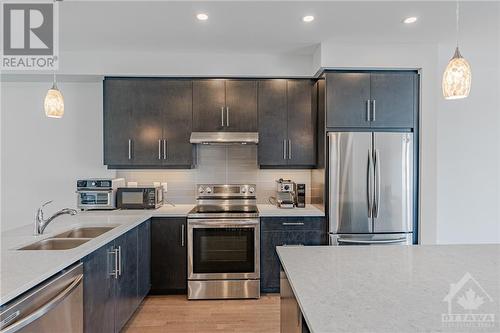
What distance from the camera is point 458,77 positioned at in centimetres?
172

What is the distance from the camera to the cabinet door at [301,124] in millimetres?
3609

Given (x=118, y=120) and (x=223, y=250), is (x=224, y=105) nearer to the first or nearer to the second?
(x=118, y=120)

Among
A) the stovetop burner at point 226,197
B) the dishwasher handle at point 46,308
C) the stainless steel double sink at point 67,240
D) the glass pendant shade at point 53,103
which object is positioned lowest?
the dishwasher handle at point 46,308

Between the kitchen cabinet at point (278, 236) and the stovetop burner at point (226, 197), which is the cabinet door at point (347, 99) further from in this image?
the stovetop burner at point (226, 197)

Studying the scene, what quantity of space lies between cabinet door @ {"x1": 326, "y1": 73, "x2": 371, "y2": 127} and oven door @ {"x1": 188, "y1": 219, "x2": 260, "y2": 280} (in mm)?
1386

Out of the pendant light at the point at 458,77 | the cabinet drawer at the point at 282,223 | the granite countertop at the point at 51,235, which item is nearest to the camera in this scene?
the granite countertop at the point at 51,235

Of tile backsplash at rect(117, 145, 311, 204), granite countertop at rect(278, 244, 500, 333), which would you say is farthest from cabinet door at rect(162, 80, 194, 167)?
granite countertop at rect(278, 244, 500, 333)

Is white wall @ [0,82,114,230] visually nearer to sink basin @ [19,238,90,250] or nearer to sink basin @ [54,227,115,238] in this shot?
sink basin @ [54,227,115,238]

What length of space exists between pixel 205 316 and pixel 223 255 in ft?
1.97

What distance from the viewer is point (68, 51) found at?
11.2 ft

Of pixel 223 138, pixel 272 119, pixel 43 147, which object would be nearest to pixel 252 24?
pixel 272 119

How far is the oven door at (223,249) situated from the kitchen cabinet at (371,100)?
4.76 feet

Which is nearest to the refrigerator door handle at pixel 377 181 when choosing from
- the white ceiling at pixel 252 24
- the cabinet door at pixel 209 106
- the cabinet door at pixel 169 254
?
the white ceiling at pixel 252 24

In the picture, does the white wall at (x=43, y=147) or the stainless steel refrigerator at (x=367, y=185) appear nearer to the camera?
the stainless steel refrigerator at (x=367, y=185)
